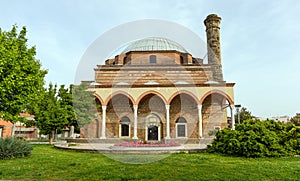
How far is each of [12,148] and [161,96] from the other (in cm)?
1671

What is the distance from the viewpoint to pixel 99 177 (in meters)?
6.19

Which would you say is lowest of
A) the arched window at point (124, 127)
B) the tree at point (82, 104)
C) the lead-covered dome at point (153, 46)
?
the arched window at point (124, 127)

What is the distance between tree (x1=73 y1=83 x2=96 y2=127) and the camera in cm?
1992

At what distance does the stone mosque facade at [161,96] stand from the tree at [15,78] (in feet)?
35.8

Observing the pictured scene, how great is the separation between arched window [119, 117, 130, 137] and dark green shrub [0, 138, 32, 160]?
53.2 feet

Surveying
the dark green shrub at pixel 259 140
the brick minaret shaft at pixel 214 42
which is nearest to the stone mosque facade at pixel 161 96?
the brick minaret shaft at pixel 214 42

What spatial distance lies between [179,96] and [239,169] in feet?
64.4

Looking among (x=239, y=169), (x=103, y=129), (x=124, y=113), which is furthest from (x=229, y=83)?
(x=239, y=169)

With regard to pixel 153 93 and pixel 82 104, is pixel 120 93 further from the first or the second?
pixel 82 104

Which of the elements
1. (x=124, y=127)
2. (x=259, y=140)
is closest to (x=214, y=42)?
(x=124, y=127)

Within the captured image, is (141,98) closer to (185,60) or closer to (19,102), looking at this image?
(185,60)

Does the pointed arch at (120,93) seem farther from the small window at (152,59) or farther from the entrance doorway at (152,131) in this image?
the small window at (152,59)

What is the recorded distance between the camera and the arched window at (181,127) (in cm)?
2655

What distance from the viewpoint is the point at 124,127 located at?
87.8ft
